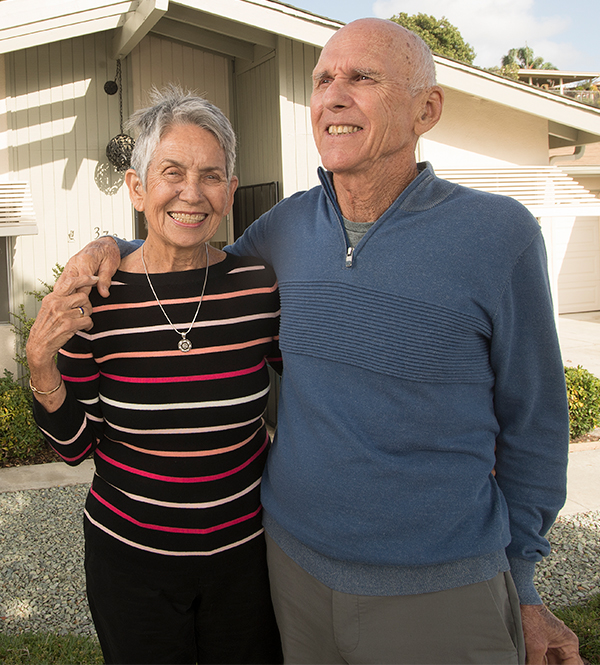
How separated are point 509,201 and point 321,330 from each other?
1.89 feet

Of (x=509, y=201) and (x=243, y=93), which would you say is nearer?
(x=509, y=201)

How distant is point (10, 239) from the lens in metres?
7.07

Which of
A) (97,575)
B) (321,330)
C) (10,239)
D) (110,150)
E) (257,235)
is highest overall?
(110,150)

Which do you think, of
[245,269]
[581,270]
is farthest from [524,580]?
[581,270]

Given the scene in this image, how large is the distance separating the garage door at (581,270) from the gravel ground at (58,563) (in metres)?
11.6

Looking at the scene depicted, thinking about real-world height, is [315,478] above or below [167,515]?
above

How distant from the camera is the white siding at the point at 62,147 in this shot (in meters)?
6.99

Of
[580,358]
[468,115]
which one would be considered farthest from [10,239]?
[580,358]

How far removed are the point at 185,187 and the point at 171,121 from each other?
0.64 feet

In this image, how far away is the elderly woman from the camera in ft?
5.95

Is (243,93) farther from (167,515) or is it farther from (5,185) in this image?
(167,515)

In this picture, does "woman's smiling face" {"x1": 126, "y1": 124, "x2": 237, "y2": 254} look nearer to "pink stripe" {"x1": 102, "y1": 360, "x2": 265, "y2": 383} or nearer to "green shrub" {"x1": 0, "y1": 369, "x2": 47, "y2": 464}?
"pink stripe" {"x1": 102, "y1": 360, "x2": 265, "y2": 383}

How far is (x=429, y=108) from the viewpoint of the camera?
1802 mm

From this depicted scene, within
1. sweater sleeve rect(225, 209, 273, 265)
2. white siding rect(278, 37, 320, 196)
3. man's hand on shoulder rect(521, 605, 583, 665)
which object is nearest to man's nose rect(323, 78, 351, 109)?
sweater sleeve rect(225, 209, 273, 265)
